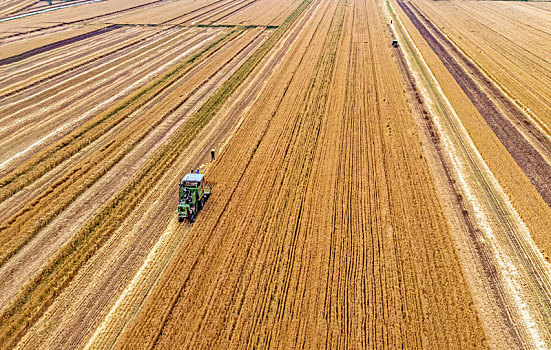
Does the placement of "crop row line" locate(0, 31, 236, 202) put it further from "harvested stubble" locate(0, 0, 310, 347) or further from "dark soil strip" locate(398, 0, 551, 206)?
"dark soil strip" locate(398, 0, 551, 206)

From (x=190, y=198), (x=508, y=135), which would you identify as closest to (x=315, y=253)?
(x=190, y=198)

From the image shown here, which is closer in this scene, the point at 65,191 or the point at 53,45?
the point at 65,191

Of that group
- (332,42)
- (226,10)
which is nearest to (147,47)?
(332,42)

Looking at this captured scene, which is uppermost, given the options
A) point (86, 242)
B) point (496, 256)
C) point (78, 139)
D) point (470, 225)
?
point (78, 139)

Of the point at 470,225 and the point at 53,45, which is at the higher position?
the point at 53,45

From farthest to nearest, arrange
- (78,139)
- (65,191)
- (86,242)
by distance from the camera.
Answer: (78,139) < (65,191) < (86,242)

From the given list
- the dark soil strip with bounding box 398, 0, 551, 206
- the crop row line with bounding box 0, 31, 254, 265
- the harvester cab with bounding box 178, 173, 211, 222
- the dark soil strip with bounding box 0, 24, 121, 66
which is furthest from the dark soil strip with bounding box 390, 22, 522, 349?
the dark soil strip with bounding box 0, 24, 121, 66

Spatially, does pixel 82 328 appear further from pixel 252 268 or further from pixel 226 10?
pixel 226 10

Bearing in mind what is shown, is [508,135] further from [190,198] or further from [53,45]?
[53,45]
